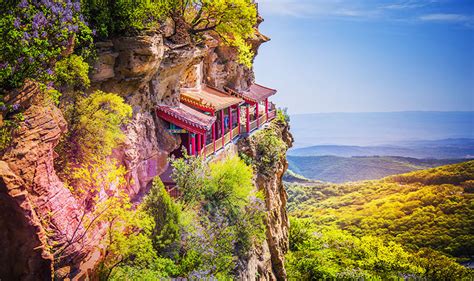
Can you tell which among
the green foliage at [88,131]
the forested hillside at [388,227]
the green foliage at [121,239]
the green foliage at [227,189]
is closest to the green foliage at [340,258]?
the forested hillside at [388,227]

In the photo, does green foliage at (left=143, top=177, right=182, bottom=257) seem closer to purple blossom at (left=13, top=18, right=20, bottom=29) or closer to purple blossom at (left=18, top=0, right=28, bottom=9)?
purple blossom at (left=13, top=18, right=20, bottom=29)

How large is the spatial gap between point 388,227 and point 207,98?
39.6 meters

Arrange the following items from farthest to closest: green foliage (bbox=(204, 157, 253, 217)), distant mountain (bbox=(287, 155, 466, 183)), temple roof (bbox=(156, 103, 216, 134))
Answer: distant mountain (bbox=(287, 155, 466, 183)), temple roof (bbox=(156, 103, 216, 134)), green foliage (bbox=(204, 157, 253, 217))

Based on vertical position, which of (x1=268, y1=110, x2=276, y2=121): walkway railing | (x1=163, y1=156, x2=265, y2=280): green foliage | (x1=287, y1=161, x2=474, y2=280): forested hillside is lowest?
(x1=287, y1=161, x2=474, y2=280): forested hillside

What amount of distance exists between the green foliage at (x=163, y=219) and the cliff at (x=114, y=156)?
1937 mm

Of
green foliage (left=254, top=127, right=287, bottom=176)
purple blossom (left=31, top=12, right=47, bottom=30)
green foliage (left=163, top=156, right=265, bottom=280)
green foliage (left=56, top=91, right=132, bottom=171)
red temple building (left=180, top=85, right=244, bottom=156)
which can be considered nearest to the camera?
purple blossom (left=31, top=12, right=47, bottom=30)

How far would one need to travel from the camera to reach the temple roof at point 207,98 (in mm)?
26391

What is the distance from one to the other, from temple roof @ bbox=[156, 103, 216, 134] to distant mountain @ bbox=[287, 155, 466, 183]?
307 feet

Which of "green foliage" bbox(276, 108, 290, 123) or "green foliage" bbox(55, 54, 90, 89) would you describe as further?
"green foliage" bbox(276, 108, 290, 123)

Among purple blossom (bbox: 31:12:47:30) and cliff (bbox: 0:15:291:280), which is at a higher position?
purple blossom (bbox: 31:12:47:30)

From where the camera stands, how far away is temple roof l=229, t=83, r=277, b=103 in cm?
3587

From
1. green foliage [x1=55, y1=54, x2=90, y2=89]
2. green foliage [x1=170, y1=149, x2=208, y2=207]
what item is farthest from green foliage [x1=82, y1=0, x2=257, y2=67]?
green foliage [x1=170, y1=149, x2=208, y2=207]

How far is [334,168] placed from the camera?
468 ft

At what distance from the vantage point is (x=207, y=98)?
2886 centimetres
